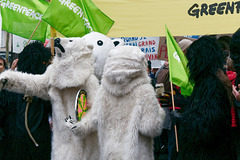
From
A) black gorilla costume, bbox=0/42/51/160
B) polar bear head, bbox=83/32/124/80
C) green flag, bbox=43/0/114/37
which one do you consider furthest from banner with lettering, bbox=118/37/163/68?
black gorilla costume, bbox=0/42/51/160

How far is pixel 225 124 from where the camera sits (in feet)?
13.9

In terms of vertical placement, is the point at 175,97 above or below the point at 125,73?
below

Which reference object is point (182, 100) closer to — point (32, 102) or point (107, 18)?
point (107, 18)

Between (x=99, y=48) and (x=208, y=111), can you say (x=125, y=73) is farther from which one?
(x=99, y=48)

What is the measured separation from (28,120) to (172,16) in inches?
111

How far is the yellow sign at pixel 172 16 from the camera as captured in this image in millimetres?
6227

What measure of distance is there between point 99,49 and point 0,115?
172 centimetres

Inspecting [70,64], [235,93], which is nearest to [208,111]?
[235,93]

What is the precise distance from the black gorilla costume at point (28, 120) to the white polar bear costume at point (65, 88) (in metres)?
0.27

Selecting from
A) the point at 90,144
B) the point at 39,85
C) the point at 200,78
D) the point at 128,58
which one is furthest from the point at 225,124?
the point at 39,85

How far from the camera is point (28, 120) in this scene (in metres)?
5.39

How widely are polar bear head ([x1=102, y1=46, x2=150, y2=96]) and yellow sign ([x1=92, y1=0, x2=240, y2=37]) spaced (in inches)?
82.6

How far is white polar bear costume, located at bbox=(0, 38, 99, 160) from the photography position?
507cm

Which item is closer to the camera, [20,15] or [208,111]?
[208,111]
